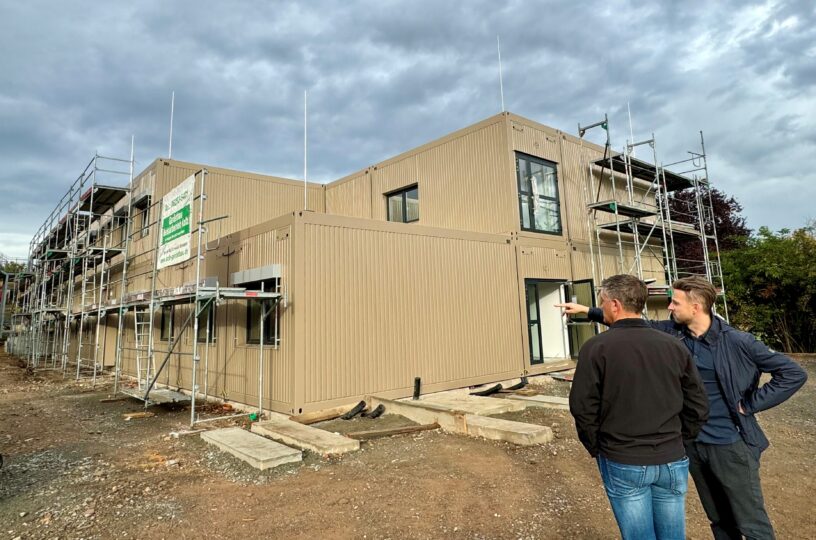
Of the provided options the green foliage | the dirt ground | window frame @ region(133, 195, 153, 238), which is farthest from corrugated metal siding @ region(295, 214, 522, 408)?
the green foliage

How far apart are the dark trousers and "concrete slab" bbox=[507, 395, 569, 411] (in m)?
5.38

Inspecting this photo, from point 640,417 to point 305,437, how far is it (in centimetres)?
481

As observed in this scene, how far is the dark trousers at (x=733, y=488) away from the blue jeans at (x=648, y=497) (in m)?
0.41

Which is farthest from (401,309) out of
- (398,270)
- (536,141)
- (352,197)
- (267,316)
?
(352,197)

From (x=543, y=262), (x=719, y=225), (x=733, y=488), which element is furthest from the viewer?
(x=719, y=225)

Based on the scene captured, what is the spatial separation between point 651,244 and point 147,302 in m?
14.1

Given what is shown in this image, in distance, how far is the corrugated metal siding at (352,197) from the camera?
1441 cm

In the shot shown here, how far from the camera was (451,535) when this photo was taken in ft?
11.8

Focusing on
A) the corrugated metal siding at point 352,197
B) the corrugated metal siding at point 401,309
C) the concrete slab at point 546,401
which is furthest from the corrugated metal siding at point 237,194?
the concrete slab at point 546,401

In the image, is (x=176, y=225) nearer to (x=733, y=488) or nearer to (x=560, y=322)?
(x=733, y=488)

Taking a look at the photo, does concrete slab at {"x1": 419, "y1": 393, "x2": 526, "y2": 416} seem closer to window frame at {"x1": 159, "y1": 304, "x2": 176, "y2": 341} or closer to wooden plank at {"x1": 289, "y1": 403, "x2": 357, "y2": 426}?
Answer: wooden plank at {"x1": 289, "y1": 403, "x2": 357, "y2": 426}

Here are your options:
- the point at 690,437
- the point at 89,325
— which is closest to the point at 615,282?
the point at 690,437

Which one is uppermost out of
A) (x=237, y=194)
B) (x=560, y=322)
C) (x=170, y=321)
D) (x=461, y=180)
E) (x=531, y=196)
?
(x=237, y=194)

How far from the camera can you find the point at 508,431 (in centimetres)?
601
